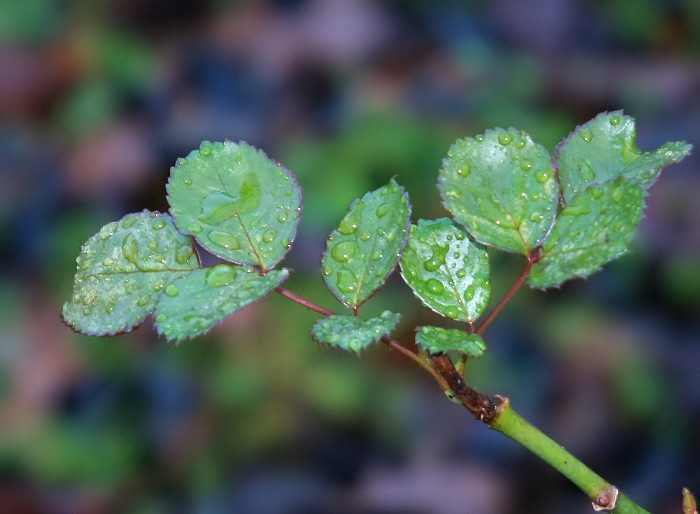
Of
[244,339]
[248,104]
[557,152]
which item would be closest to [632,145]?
[557,152]

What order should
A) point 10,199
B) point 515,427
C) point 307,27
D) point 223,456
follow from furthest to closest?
point 307,27 → point 10,199 → point 223,456 → point 515,427

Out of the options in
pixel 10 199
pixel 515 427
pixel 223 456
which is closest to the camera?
pixel 515 427

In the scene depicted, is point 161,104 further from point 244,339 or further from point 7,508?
point 7,508

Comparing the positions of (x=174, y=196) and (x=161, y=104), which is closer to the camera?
(x=174, y=196)

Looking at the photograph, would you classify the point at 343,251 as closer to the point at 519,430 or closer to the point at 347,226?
the point at 347,226

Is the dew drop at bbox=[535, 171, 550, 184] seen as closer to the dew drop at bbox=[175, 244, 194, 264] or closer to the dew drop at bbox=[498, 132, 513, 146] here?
the dew drop at bbox=[498, 132, 513, 146]

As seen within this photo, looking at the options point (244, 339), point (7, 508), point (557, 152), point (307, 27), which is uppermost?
point (307, 27)

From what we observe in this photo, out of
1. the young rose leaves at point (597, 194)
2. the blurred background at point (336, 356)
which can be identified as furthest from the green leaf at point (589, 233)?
the blurred background at point (336, 356)
